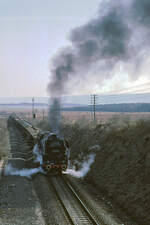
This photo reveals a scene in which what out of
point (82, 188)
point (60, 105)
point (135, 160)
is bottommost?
point (82, 188)

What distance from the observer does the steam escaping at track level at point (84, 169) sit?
21.7 meters

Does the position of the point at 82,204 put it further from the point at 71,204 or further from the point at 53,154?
the point at 53,154

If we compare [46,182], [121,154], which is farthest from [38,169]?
[121,154]

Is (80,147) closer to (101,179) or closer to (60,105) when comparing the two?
(60,105)

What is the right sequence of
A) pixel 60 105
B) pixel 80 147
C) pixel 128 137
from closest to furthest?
pixel 128 137
pixel 60 105
pixel 80 147

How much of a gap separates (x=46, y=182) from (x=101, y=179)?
4229mm

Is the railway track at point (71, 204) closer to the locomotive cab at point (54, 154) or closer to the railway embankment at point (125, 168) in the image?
the locomotive cab at point (54, 154)

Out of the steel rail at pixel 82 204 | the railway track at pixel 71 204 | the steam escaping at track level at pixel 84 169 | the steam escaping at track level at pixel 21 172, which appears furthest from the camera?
the steam escaping at track level at pixel 84 169

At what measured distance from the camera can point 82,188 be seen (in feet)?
57.9

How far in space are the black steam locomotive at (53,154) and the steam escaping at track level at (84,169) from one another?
1.55 metres

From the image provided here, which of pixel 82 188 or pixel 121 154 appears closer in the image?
pixel 82 188

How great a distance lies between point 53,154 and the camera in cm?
2039

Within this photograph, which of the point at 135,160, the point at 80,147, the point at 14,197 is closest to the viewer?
the point at 14,197

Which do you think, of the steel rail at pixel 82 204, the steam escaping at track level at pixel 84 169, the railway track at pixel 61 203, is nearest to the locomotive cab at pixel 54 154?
the railway track at pixel 61 203
